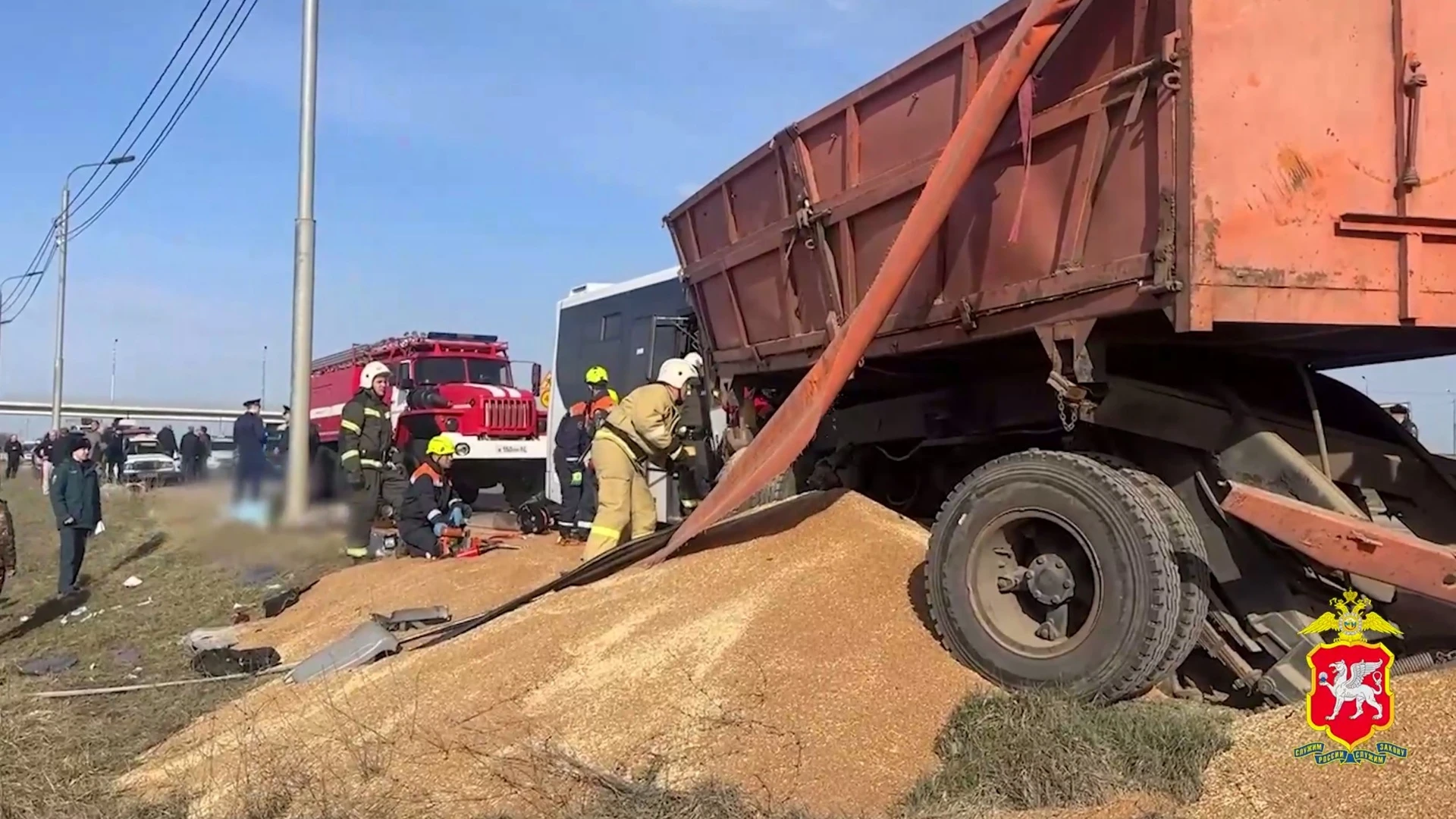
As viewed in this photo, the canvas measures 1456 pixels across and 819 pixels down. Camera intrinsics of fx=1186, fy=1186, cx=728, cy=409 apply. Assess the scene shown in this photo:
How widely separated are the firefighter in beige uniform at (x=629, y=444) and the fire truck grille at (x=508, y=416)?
8.55 metres

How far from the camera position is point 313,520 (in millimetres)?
12180

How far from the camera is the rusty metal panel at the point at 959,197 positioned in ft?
13.6

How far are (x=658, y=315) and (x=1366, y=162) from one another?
826cm

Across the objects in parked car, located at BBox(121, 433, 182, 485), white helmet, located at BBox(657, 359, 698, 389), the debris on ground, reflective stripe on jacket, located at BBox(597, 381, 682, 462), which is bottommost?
the debris on ground

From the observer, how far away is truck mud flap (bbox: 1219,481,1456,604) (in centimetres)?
374

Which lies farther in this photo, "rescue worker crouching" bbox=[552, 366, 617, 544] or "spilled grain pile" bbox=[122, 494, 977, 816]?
"rescue worker crouching" bbox=[552, 366, 617, 544]

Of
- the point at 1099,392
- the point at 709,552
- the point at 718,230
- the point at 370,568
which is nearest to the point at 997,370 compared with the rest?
the point at 1099,392

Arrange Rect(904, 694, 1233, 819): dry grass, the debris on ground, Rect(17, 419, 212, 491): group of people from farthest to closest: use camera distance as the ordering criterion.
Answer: Rect(17, 419, 212, 491): group of people
the debris on ground
Rect(904, 694, 1233, 819): dry grass

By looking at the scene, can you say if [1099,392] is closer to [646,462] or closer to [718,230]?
[718,230]

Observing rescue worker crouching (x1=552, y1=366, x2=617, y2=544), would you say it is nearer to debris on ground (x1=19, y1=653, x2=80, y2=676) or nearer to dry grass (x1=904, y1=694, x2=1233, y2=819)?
debris on ground (x1=19, y1=653, x2=80, y2=676)

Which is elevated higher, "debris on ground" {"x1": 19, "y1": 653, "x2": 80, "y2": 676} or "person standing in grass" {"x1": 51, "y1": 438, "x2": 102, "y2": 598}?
"person standing in grass" {"x1": 51, "y1": 438, "x2": 102, "y2": 598}

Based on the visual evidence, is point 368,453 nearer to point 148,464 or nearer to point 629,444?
point 629,444

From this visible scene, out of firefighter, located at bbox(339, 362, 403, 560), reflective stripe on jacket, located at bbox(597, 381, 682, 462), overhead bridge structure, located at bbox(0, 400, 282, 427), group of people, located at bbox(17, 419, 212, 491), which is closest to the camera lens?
reflective stripe on jacket, located at bbox(597, 381, 682, 462)

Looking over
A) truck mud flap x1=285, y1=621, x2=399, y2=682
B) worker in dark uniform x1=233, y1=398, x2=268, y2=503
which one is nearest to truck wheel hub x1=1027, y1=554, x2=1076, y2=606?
truck mud flap x1=285, y1=621, x2=399, y2=682
